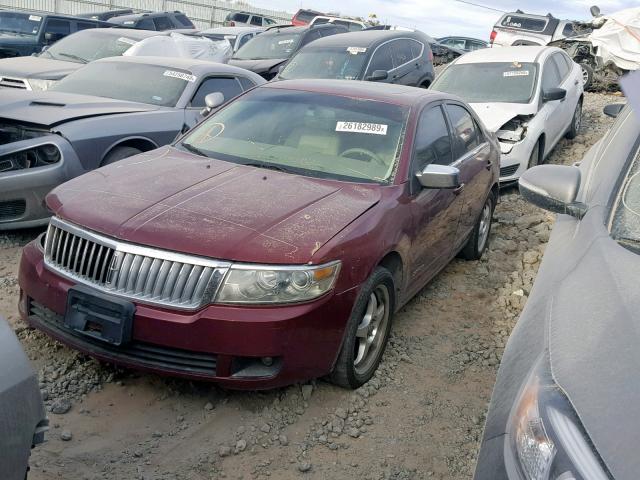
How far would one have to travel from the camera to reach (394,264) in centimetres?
403

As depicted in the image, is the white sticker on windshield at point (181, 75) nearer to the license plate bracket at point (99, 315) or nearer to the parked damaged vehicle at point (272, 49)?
the license plate bracket at point (99, 315)

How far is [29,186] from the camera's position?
17.4 ft

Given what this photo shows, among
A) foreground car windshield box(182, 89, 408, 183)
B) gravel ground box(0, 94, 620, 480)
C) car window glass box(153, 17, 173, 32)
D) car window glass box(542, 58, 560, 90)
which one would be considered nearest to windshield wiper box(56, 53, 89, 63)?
foreground car windshield box(182, 89, 408, 183)

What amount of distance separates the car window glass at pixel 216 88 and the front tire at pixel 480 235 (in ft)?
9.80

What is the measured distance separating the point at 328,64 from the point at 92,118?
5299 mm

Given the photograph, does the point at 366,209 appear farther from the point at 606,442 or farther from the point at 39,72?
the point at 39,72

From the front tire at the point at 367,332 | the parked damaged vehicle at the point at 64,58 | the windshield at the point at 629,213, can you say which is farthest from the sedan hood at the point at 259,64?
the windshield at the point at 629,213

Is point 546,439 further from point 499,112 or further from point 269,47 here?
point 269,47

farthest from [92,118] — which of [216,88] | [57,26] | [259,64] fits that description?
[57,26]

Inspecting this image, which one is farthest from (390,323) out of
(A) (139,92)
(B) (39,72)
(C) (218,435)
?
(B) (39,72)

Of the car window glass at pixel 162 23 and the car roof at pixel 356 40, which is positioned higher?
the car roof at pixel 356 40

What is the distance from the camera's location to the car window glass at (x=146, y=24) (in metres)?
18.2

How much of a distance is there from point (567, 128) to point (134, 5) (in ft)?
94.0

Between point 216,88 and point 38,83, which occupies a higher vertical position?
point 216,88
